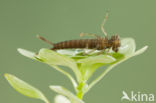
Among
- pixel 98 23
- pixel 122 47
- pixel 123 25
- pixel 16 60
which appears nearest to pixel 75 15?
pixel 98 23

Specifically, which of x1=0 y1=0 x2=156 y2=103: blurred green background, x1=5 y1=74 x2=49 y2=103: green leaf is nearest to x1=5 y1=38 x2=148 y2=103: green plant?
x1=5 y1=74 x2=49 y2=103: green leaf

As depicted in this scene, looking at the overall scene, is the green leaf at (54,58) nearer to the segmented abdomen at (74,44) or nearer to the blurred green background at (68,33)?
the segmented abdomen at (74,44)

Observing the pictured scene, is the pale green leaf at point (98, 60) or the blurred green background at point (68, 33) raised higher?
the blurred green background at point (68, 33)

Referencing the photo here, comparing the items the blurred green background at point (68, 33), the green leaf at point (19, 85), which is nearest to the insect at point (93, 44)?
the green leaf at point (19, 85)

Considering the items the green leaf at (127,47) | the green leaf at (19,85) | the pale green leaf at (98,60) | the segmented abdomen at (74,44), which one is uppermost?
the green leaf at (127,47)

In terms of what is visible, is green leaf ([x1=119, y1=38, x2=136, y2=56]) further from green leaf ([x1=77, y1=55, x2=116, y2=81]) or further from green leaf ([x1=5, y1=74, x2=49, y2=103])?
green leaf ([x1=5, y1=74, x2=49, y2=103])

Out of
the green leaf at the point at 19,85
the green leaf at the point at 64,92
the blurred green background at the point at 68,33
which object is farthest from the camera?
the blurred green background at the point at 68,33

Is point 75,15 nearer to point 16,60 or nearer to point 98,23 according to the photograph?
point 98,23
